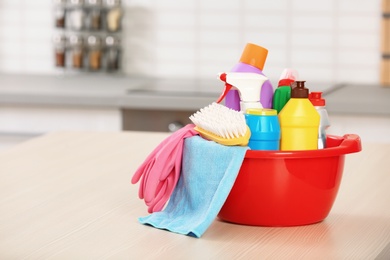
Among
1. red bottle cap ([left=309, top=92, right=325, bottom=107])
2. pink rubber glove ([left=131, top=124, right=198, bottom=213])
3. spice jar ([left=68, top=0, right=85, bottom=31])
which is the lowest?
pink rubber glove ([left=131, top=124, right=198, bottom=213])

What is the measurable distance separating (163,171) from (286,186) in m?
0.20

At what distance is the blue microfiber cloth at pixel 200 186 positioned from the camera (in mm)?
1289

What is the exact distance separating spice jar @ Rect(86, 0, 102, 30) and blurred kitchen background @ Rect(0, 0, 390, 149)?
0.11 m

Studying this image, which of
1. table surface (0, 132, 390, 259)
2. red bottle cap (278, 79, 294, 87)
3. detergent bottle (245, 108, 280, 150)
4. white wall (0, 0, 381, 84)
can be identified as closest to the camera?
table surface (0, 132, 390, 259)

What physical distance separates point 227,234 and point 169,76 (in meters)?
2.49

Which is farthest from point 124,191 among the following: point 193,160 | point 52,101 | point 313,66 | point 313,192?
point 313,66

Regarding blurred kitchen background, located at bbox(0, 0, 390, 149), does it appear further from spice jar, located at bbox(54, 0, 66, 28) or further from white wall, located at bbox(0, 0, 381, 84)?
spice jar, located at bbox(54, 0, 66, 28)

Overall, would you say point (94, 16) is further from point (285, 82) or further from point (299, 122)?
point (299, 122)

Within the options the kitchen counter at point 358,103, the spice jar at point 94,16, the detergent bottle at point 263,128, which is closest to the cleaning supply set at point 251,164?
the detergent bottle at point 263,128

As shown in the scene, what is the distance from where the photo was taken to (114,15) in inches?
143

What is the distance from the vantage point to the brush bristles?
129 cm

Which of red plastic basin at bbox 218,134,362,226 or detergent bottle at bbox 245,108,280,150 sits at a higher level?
detergent bottle at bbox 245,108,280,150

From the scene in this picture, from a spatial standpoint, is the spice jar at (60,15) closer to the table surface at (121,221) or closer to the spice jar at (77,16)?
the spice jar at (77,16)

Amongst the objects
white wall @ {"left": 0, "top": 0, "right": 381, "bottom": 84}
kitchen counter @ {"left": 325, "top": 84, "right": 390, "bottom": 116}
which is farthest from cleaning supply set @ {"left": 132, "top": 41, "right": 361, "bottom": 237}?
white wall @ {"left": 0, "top": 0, "right": 381, "bottom": 84}
